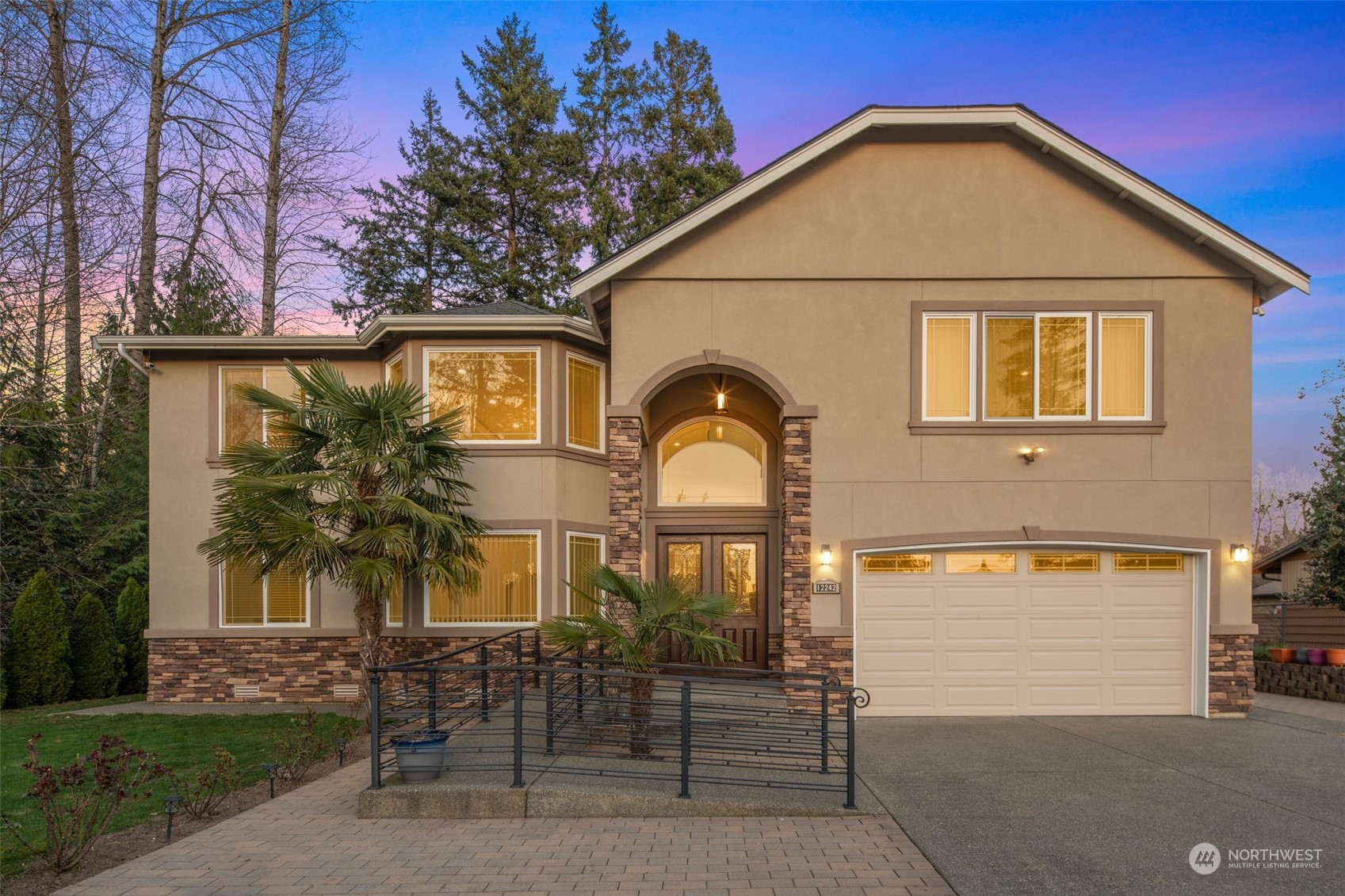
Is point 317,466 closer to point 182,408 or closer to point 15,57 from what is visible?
point 182,408

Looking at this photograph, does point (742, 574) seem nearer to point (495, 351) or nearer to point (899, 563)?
point (899, 563)

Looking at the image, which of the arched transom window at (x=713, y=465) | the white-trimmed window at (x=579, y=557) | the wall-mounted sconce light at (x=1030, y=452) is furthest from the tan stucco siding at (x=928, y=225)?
the white-trimmed window at (x=579, y=557)

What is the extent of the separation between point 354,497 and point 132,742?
3997 millimetres

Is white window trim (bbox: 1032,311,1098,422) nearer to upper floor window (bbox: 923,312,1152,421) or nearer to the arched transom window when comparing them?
upper floor window (bbox: 923,312,1152,421)

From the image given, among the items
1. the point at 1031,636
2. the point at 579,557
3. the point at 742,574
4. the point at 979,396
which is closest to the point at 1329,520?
the point at 1031,636

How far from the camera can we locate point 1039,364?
10523 mm

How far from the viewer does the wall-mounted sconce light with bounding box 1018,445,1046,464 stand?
10.3m

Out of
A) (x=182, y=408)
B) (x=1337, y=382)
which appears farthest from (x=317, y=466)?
(x=1337, y=382)

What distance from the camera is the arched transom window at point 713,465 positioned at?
13164mm

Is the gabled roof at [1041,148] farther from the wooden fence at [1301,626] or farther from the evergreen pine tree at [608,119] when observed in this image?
the evergreen pine tree at [608,119]

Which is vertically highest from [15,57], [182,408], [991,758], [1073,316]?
[15,57]

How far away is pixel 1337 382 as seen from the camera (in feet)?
51.2

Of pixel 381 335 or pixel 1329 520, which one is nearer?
pixel 381 335

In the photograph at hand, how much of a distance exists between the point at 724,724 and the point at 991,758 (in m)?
2.90
